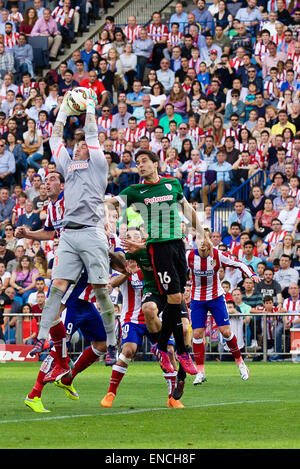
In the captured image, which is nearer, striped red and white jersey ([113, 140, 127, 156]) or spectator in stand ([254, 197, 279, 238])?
spectator in stand ([254, 197, 279, 238])

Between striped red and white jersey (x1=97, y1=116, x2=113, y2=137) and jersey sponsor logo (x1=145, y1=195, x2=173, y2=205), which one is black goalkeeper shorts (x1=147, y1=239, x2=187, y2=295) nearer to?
jersey sponsor logo (x1=145, y1=195, x2=173, y2=205)

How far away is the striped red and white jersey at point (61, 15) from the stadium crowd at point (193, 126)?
44cm

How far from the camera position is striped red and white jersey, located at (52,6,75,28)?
103 ft

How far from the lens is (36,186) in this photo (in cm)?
2559

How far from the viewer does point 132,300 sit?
12.3m

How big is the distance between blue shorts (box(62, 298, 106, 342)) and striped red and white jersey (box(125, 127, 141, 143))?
548 inches

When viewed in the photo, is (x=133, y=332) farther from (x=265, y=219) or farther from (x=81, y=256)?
(x=265, y=219)

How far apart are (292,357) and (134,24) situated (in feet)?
42.4

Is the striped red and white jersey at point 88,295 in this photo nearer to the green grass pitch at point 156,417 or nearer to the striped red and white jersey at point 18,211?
the green grass pitch at point 156,417

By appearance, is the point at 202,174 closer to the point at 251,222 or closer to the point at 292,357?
the point at 251,222

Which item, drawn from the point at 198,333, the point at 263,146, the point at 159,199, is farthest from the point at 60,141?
the point at 263,146

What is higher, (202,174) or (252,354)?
(202,174)

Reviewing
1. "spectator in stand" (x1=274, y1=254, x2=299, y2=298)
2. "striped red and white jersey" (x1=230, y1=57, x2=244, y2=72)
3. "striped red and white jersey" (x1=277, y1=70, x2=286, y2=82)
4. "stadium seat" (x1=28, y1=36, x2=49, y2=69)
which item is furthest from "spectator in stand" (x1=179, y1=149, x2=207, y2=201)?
"stadium seat" (x1=28, y1=36, x2=49, y2=69)
